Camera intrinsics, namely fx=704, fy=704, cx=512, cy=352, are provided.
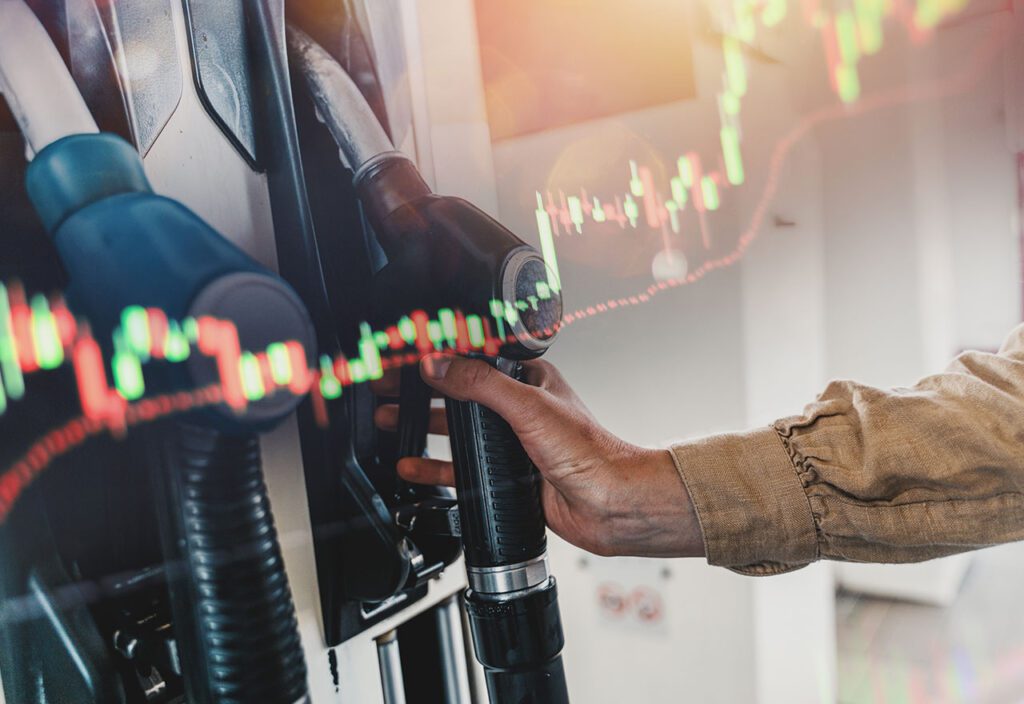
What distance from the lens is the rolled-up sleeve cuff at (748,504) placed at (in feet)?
1.90

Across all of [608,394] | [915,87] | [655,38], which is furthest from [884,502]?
[915,87]

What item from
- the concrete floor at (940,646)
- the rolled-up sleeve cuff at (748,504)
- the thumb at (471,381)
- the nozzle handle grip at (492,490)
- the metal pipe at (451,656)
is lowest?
the concrete floor at (940,646)

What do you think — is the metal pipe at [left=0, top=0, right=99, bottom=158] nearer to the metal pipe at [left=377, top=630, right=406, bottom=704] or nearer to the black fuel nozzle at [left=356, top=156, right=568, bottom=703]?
the black fuel nozzle at [left=356, top=156, right=568, bottom=703]

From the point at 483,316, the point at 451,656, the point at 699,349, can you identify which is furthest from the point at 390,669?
the point at 699,349

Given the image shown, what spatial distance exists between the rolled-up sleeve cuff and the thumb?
186mm

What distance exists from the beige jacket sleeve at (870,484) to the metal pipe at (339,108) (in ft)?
1.13

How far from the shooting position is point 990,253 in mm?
2393

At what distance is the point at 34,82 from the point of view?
32cm

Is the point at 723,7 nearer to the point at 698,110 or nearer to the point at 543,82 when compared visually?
the point at 698,110

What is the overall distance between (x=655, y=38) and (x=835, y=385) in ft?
2.13

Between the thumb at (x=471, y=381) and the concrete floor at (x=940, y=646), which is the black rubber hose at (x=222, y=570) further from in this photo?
the concrete floor at (x=940, y=646)

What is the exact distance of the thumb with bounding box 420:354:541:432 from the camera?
477 millimetres
